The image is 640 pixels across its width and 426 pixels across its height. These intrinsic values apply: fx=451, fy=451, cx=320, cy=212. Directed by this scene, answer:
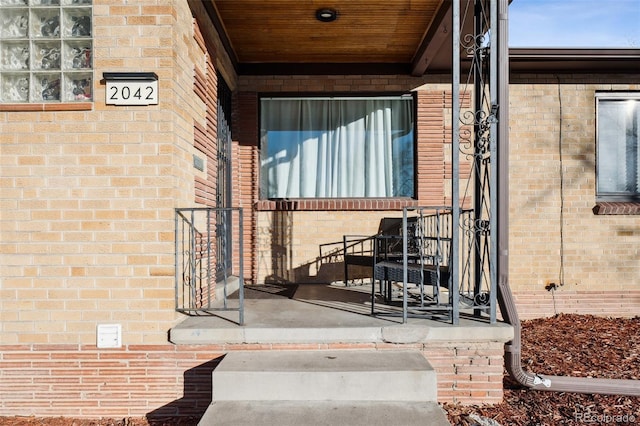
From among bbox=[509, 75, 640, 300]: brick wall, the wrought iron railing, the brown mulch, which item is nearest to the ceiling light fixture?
the wrought iron railing

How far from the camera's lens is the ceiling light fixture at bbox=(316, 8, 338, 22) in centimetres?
455

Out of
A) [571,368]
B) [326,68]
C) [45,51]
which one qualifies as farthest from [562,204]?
[45,51]

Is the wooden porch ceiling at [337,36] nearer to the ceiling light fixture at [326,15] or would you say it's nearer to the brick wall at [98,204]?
the ceiling light fixture at [326,15]

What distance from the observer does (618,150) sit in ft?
20.5

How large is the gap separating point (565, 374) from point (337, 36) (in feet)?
13.6

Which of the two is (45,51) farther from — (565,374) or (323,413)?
(565,374)

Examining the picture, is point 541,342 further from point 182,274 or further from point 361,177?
point 182,274

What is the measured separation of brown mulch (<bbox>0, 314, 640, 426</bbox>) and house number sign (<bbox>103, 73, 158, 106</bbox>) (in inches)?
91.9

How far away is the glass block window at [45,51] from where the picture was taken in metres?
3.39

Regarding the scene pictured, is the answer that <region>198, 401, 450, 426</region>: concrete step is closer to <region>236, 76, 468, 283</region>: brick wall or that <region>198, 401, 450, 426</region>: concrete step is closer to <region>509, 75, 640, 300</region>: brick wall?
<region>236, 76, 468, 283</region>: brick wall

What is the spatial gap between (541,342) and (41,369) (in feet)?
15.6

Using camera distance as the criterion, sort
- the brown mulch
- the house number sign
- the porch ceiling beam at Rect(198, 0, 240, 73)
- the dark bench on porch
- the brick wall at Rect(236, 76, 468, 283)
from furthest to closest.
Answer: the brick wall at Rect(236, 76, 468, 283) < the dark bench on porch < the porch ceiling beam at Rect(198, 0, 240, 73) < the house number sign < the brown mulch

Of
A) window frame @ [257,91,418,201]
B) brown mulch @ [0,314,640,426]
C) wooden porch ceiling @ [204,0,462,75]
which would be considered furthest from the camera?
window frame @ [257,91,418,201]

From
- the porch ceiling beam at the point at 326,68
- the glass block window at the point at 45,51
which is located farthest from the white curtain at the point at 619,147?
the glass block window at the point at 45,51
